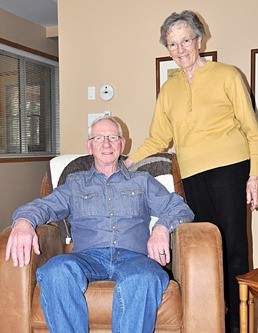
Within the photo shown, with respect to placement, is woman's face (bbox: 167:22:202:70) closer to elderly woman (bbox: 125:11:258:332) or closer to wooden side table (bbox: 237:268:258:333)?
elderly woman (bbox: 125:11:258:332)

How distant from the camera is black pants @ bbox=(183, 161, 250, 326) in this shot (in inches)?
79.8

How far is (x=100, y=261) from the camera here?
1795 millimetres

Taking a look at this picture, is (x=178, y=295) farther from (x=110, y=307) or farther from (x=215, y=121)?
(x=215, y=121)

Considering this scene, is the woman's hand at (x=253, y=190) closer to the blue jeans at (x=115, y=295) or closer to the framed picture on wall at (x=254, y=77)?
the blue jeans at (x=115, y=295)

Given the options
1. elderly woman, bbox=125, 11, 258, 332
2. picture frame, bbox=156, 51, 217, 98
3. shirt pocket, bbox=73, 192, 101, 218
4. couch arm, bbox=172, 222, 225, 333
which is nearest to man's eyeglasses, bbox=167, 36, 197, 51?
elderly woman, bbox=125, 11, 258, 332

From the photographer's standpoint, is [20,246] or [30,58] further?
[30,58]

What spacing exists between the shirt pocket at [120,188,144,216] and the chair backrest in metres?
0.22

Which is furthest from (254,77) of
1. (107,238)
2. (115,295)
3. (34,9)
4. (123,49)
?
(34,9)

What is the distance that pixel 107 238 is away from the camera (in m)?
1.90

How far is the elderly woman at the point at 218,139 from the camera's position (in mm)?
1994

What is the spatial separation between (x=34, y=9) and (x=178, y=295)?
407 cm

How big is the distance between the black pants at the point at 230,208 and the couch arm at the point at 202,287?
0.44 metres

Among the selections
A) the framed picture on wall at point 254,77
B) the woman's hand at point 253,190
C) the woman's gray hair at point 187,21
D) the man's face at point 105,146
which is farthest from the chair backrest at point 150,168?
the framed picture on wall at point 254,77

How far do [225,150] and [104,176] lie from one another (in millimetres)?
600
